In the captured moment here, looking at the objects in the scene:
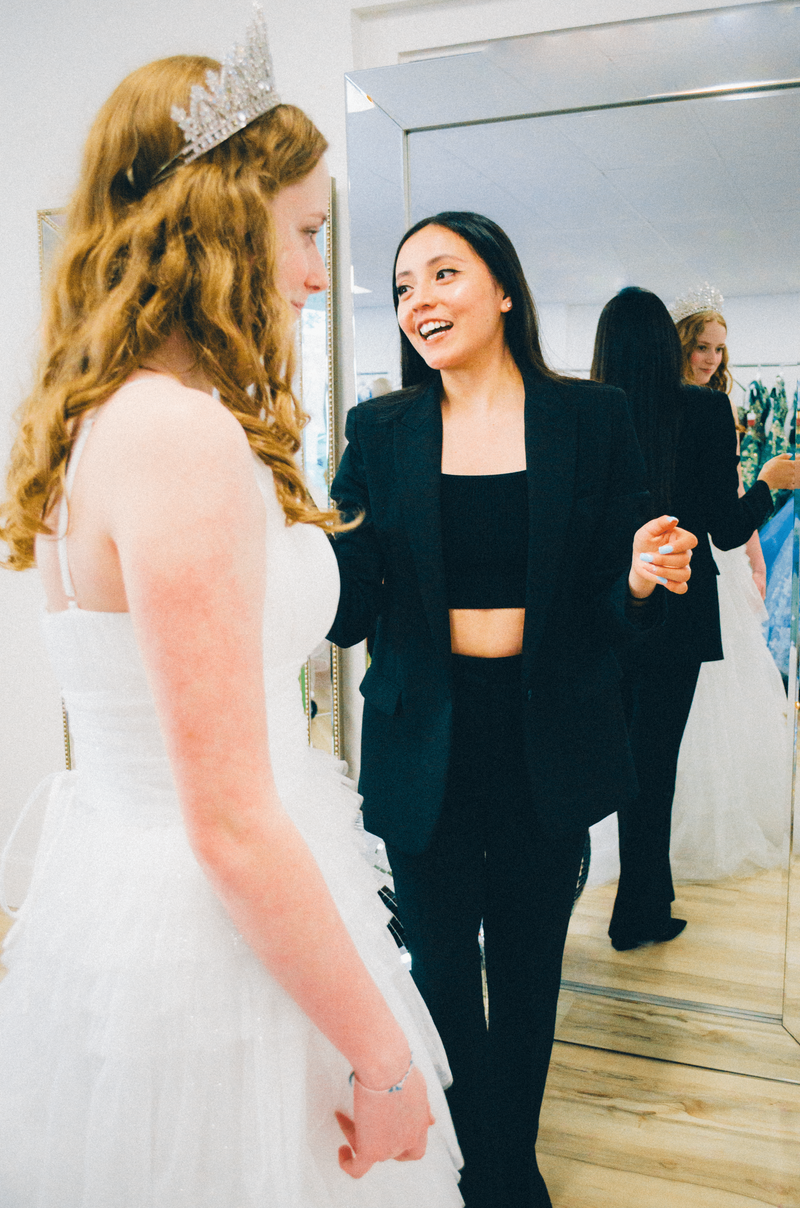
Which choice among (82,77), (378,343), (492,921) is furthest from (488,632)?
(82,77)

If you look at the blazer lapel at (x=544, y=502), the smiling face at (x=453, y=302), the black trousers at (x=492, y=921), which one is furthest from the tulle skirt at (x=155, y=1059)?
the smiling face at (x=453, y=302)

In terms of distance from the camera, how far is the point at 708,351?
1.87 metres

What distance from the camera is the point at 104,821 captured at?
86 centimetres

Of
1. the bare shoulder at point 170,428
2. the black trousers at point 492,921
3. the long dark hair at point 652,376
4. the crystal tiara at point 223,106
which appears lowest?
the black trousers at point 492,921

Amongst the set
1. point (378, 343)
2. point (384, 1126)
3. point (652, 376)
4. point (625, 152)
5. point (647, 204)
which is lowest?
point (384, 1126)

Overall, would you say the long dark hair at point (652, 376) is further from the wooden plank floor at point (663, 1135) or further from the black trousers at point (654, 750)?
the wooden plank floor at point (663, 1135)

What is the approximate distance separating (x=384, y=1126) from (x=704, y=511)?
1499mm

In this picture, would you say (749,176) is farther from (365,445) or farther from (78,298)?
(78,298)

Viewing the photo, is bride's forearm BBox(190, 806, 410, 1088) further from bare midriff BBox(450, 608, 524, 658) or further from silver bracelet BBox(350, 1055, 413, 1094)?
bare midriff BBox(450, 608, 524, 658)

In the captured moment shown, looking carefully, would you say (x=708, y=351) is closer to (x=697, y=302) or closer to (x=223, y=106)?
(x=697, y=302)

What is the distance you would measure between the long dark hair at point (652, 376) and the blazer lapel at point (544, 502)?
487mm

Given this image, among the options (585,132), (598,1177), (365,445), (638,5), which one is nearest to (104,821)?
(365,445)

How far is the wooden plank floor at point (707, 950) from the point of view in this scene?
206cm

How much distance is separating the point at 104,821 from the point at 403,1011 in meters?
0.35
